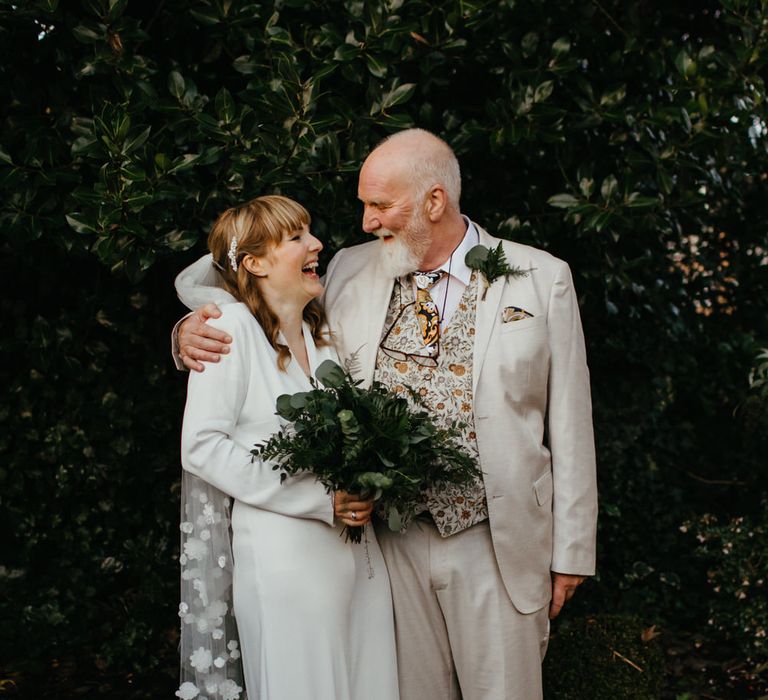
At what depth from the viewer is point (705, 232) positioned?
17.7 feet

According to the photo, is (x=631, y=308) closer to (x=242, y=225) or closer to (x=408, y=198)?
(x=408, y=198)

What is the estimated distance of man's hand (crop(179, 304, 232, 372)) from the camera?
291cm

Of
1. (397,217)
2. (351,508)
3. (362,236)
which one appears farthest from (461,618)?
(362,236)

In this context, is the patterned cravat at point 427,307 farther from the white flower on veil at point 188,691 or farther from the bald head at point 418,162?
the white flower on veil at point 188,691

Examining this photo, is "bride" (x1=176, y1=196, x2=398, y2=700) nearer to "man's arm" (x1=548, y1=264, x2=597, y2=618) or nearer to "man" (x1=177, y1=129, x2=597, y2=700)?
"man" (x1=177, y1=129, x2=597, y2=700)

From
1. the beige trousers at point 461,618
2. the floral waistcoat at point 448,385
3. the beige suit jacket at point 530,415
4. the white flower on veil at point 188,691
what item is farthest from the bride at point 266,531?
the beige suit jacket at point 530,415

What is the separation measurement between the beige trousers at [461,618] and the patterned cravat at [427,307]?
0.64 metres

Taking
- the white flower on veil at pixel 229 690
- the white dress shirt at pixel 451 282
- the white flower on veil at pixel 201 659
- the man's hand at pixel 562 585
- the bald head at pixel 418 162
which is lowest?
the white flower on veil at pixel 229 690

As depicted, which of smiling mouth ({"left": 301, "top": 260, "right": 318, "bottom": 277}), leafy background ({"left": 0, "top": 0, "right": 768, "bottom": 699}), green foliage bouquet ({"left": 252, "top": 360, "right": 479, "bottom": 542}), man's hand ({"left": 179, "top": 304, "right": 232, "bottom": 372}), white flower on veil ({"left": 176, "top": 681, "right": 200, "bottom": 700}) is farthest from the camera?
leafy background ({"left": 0, "top": 0, "right": 768, "bottom": 699})

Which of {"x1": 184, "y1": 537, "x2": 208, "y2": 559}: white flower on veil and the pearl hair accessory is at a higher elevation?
the pearl hair accessory

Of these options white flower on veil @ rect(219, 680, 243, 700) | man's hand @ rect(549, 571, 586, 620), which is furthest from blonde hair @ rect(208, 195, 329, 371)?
man's hand @ rect(549, 571, 586, 620)

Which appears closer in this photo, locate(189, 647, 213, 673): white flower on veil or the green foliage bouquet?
the green foliage bouquet

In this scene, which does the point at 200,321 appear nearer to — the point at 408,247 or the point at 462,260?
the point at 408,247

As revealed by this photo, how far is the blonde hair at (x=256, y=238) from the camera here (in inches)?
121
